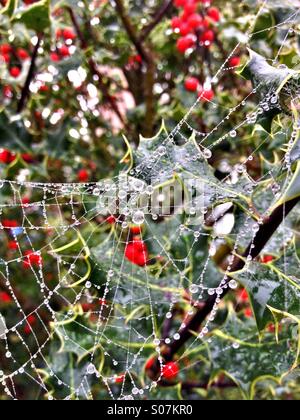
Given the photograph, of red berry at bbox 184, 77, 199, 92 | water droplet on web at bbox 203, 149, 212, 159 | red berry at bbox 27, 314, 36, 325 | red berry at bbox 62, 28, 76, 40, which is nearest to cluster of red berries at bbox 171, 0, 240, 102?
red berry at bbox 184, 77, 199, 92

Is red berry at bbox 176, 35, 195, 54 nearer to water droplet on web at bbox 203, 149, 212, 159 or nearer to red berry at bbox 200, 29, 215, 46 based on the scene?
red berry at bbox 200, 29, 215, 46

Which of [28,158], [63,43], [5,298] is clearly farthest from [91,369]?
[63,43]

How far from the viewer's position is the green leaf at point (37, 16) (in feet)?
3.40

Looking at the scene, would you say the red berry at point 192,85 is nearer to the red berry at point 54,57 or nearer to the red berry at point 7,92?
the red berry at point 54,57

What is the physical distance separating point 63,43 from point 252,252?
954 mm

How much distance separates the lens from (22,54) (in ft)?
5.26

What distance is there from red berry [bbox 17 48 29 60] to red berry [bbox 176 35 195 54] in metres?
0.45

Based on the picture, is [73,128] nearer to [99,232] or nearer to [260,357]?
[99,232]

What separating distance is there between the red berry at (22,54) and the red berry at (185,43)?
0.45 m

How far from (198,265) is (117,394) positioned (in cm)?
33

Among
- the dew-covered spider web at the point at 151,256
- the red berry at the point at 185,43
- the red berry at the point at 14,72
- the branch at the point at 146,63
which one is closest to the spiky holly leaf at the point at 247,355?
the dew-covered spider web at the point at 151,256

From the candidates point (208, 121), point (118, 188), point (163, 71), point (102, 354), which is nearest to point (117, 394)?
point (102, 354)

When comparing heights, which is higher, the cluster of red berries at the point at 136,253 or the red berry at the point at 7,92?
the red berry at the point at 7,92

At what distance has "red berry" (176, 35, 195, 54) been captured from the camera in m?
1.45
